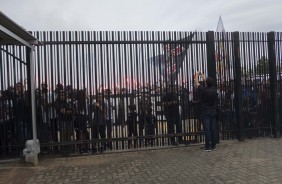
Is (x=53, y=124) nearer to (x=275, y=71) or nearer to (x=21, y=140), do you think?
(x=21, y=140)

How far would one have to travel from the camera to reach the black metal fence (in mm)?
9180

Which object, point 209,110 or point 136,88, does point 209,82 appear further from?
point 136,88

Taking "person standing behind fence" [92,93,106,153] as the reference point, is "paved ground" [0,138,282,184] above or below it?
below

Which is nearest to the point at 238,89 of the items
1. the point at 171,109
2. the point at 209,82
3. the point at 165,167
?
the point at 209,82

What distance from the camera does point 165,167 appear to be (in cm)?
793

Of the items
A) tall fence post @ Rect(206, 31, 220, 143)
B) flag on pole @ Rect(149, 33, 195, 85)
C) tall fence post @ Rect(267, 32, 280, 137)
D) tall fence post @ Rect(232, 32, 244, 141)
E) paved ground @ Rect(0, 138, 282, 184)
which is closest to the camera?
paved ground @ Rect(0, 138, 282, 184)

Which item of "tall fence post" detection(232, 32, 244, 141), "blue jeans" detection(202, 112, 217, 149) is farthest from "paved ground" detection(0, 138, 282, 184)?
"tall fence post" detection(232, 32, 244, 141)

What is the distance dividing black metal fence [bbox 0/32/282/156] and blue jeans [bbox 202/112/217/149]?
0.62 m

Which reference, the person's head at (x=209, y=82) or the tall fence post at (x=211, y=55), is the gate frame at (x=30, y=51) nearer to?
the person's head at (x=209, y=82)

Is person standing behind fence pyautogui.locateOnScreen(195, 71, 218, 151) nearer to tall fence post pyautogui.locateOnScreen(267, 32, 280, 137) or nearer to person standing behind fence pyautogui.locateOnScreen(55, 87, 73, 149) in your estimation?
tall fence post pyautogui.locateOnScreen(267, 32, 280, 137)

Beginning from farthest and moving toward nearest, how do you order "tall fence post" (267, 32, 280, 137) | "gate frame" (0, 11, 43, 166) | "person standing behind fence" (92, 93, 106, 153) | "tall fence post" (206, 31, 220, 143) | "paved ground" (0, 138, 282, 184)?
"tall fence post" (267, 32, 280, 137), "tall fence post" (206, 31, 220, 143), "person standing behind fence" (92, 93, 106, 153), "gate frame" (0, 11, 43, 166), "paved ground" (0, 138, 282, 184)

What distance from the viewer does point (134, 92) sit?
384 inches

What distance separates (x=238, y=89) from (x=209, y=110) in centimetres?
143

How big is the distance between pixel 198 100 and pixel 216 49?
1.52 metres
